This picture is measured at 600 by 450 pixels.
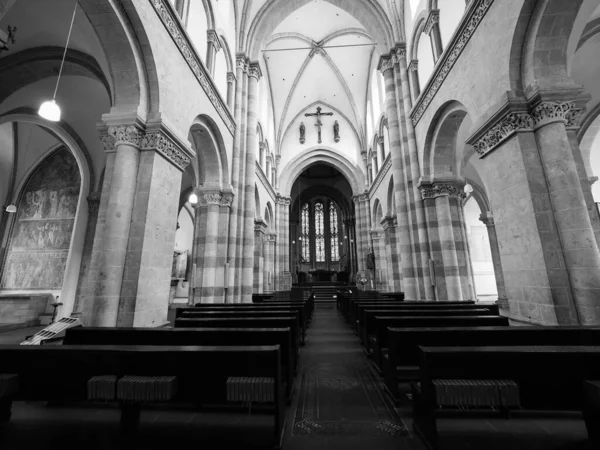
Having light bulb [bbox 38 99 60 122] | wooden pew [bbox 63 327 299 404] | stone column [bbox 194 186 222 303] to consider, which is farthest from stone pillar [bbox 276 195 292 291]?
light bulb [bbox 38 99 60 122]

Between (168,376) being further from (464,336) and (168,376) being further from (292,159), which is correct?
(292,159)

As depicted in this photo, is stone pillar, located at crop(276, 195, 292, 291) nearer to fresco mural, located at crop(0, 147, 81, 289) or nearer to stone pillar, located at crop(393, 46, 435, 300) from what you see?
stone pillar, located at crop(393, 46, 435, 300)

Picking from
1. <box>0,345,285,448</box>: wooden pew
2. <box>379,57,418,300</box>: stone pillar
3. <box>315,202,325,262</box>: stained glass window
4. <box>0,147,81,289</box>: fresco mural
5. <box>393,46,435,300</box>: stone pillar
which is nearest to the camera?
<box>0,345,285,448</box>: wooden pew

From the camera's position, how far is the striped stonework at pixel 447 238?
8531 millimetres

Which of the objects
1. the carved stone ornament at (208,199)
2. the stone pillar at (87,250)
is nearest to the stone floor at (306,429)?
the carved stone ornament at (208,199)

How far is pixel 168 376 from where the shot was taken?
2.57m

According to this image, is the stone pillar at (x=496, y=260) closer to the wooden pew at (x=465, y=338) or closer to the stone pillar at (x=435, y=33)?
the stone pillar at (x=435, y=33)

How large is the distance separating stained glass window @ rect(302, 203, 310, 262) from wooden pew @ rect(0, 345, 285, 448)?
30063mm

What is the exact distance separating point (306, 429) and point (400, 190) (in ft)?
30.9

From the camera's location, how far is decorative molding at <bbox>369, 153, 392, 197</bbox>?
1403cm

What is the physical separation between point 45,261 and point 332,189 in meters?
26.9

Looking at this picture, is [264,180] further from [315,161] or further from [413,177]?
[413,177]

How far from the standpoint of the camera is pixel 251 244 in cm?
1084

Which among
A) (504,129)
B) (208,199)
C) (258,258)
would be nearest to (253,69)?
(208,199)
